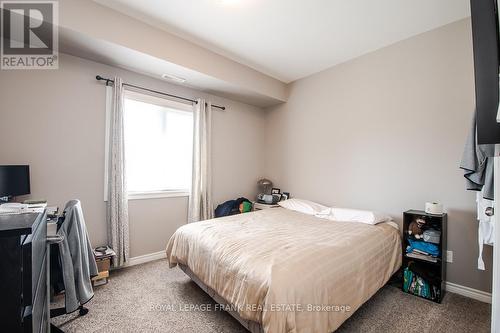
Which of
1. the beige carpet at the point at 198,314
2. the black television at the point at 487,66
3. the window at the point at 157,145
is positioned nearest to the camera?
the black television at the point at 487,66

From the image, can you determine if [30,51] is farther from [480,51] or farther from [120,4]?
[480,51]

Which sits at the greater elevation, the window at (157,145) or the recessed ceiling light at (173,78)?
the recessed ceiling light at (173,78)

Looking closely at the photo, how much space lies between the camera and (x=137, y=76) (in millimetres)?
2877

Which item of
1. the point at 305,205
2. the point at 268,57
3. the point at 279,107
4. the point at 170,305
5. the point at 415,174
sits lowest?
the point at 170,305

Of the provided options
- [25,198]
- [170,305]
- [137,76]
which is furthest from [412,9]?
[25,198]

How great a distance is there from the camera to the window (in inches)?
114

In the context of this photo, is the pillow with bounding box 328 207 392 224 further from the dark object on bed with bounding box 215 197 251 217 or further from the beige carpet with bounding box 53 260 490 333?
the dark object on bed with bounding box 215 197 251 217

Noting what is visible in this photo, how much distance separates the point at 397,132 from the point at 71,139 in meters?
3.87

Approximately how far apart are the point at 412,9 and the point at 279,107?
2.30m

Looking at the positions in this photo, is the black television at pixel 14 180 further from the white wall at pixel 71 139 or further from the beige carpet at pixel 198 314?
the beige carpet at pixel 198 314

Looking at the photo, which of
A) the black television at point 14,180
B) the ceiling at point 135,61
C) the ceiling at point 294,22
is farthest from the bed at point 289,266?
the ceiling at point 294,22

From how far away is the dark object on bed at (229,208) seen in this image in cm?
344

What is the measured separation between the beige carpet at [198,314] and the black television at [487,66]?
1.68 m

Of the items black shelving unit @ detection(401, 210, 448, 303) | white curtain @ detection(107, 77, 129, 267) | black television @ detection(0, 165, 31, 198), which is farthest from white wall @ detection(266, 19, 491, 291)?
black television @ detection(0, 165, 31, 198)
